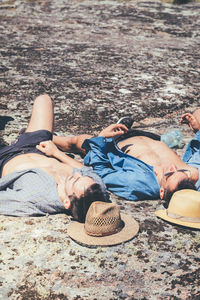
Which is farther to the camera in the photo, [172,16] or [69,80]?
[172,16]

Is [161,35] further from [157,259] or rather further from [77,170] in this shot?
[157,259]

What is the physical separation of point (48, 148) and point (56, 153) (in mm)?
97

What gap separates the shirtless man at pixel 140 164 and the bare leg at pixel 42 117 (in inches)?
9.6

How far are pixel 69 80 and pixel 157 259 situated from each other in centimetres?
385

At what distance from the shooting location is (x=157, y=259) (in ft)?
10.8

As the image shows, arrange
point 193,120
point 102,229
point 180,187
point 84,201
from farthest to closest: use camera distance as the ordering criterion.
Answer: point 193,120
point 180,187
point 84,201
point 102,229

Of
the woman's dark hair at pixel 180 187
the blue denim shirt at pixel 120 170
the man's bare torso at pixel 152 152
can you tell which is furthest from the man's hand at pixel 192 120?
the woman's dark hair at pixel 180 187

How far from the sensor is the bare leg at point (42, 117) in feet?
16.1

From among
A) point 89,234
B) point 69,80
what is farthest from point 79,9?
point 89,234

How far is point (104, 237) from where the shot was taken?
11.4 ft

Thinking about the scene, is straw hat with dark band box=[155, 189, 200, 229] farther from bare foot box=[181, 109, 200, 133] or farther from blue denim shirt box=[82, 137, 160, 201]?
bare foot box=[181, 109, 200, 133]

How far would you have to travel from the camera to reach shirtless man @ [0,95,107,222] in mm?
3721

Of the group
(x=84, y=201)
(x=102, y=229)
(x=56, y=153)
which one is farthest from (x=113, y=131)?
(x=102, y=229)

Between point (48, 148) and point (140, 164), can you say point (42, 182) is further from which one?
point (140, 164)
